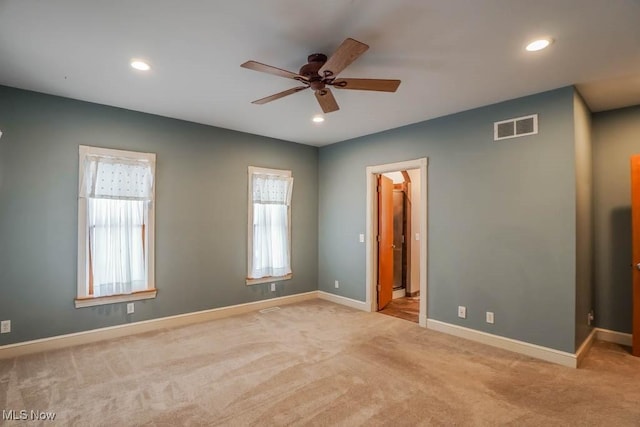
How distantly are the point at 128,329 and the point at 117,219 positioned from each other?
1338mm

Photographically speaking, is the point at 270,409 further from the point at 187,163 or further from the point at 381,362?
the point at 187,163

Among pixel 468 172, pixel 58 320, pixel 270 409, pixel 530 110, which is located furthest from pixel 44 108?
pixel 530 110

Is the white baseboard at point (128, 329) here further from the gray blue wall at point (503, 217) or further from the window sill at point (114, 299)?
the gray blue wall at point (503, 217)

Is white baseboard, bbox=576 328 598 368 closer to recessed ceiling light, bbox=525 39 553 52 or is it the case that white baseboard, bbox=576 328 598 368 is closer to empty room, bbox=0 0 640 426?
empty room, bbox=0 0 640 426

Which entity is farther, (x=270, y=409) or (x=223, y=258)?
(x=223, y=258)

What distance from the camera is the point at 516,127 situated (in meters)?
3.39

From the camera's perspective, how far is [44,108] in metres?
3.32

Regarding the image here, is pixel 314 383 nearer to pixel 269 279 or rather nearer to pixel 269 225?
pixel 269 279

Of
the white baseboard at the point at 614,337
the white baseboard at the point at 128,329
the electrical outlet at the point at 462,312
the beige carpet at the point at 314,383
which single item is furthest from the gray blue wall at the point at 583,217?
the white baseboard at the point at 128,329

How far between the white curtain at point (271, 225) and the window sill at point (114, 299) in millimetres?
1418

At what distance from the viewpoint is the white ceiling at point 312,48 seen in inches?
78.0

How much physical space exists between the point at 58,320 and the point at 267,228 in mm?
2733

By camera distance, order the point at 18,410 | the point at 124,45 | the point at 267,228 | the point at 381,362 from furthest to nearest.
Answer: the point at 267,228, the point at 381,362, the point at 124,45, the point at 18,410

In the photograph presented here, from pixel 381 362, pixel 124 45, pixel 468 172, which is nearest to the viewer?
pixel 124 45
